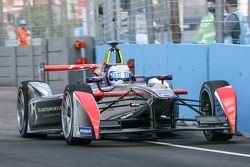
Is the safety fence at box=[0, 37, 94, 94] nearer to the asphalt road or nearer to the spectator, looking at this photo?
the spectator

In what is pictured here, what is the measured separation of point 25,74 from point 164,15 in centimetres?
1121

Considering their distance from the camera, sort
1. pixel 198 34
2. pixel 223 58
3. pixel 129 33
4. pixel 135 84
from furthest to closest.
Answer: pixel 129 33 → pixel 198 34 → pixel 223 58 → pixel 135 84

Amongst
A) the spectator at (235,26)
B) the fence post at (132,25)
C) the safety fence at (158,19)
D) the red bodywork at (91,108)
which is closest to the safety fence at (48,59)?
the safety fence at (158,19)

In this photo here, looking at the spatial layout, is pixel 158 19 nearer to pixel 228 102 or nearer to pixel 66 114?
pixel 66 114

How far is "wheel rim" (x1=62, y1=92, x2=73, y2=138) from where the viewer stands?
1045cm

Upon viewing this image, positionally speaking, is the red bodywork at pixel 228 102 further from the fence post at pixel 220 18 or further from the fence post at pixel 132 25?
the fence post at pixel 132 25

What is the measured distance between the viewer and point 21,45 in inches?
1056

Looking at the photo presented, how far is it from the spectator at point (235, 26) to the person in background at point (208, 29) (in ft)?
1.15

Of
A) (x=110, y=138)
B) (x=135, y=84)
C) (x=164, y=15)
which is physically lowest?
(x=110, y=138)

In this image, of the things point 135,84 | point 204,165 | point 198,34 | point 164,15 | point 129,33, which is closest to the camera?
point 204,165

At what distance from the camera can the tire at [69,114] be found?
1027cm

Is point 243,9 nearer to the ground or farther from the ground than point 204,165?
farther from the ground

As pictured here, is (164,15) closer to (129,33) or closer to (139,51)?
(139,51)

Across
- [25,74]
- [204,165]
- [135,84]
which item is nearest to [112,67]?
[135,84]
